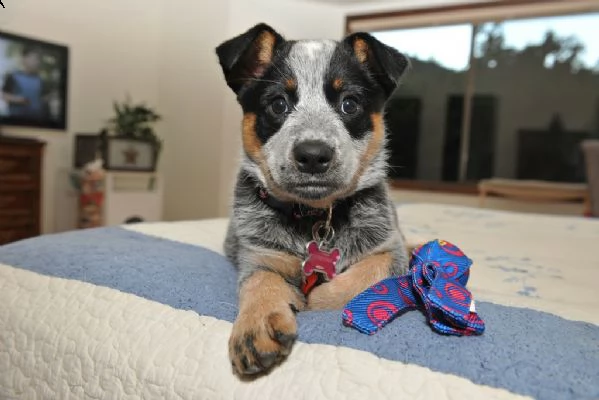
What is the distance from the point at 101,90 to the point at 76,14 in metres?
0.68

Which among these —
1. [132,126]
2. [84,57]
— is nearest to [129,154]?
[132,126]

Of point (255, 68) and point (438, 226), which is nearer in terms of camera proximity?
point (255, 68)

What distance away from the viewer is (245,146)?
4.03 feet

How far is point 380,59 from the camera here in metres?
1.15

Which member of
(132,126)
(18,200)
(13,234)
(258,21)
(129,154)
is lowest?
(13,234)

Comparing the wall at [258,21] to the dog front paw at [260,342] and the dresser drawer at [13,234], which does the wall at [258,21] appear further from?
the dog front paw at [260,342]

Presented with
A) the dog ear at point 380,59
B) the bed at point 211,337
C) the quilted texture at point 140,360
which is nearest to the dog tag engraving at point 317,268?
the bed at point 211,337

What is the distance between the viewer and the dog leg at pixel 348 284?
3.18 ft

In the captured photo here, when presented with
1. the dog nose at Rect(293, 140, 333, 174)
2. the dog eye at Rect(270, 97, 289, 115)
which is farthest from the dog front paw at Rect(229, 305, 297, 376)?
the dog eye at Rect(270, 97, 289, 115)

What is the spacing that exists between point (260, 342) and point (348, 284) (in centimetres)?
29

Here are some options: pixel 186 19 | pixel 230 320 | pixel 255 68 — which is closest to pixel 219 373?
pixel 230 320

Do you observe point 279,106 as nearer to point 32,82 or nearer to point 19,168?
point 19,168

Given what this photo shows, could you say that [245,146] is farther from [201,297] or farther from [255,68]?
[201,297]

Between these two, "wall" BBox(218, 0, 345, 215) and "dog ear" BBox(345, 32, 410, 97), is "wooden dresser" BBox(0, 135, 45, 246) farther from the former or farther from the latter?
"dog ear" BBox(345, 32, 410, 97)
